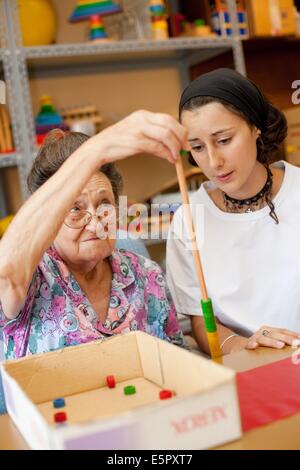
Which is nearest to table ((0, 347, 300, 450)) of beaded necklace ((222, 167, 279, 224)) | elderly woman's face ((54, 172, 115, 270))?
elderly woman's face ((54, 172, 115, 270))

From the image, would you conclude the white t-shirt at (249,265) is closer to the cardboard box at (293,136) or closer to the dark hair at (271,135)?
the dark hair at (271,135)

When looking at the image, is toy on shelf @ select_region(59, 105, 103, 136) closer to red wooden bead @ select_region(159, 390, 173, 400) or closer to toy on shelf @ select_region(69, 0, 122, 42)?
toy on shelf @ select_region(69, 0, 122, 42)

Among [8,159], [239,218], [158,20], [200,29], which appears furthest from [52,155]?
[200,29]

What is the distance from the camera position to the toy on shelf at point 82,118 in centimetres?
266

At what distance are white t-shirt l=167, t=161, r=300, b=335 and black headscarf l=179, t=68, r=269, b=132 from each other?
226 mm

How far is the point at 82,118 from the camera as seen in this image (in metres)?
2.77

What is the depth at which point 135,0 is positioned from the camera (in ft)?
9.31

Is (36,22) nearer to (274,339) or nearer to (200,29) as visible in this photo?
(200,29)

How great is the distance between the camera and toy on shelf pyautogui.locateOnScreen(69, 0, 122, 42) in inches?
104

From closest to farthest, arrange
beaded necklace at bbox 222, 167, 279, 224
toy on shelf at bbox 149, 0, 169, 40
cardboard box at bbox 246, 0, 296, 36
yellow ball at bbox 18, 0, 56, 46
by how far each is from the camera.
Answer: beaded necklace at bbox 222, 167, 279, 224, yellow ball at bbox 18, 0, 56, 46, toy on shelf at bbox 149, 0, 169, 40, cardboard box at bbox 246, 0, 296, 36

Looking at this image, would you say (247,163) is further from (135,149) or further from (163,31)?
(163,31)

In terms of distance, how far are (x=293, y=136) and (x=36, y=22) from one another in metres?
1.27
